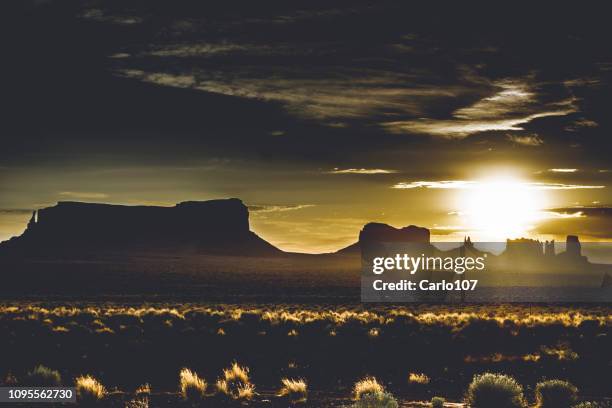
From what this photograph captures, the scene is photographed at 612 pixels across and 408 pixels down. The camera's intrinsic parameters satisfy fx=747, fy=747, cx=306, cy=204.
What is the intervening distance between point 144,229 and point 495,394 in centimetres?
17640

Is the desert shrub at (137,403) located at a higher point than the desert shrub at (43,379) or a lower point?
lower

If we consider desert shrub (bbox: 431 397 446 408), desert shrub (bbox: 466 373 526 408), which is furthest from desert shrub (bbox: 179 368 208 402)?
desert shrub (bbox: 466 373 526 408)

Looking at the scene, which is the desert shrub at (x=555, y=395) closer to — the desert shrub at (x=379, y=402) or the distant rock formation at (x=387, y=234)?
the desert shrub at (x=379, y=402)

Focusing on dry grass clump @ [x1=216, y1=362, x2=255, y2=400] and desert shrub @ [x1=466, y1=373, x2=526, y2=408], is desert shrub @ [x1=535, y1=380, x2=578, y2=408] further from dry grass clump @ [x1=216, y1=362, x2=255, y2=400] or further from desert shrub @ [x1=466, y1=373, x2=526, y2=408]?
dry grass clump @ [x1=216, y1=362, x2=255, y2=400]

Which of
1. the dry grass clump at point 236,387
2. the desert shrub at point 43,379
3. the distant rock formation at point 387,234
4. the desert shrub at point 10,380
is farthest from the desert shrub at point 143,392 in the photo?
the distant rock formation at point 387,234

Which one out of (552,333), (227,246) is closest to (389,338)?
(552,333)

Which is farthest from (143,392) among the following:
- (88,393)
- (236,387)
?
(236,387)

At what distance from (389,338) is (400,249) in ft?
333

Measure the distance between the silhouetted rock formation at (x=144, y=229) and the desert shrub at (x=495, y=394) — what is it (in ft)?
520

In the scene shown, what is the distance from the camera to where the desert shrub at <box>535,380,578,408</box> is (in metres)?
14.4

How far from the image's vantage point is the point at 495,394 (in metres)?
13.9

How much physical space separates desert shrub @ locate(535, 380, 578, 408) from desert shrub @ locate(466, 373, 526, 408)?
1.74 ft

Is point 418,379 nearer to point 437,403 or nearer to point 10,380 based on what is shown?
point 437,403

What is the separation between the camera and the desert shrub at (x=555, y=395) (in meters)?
14.4
